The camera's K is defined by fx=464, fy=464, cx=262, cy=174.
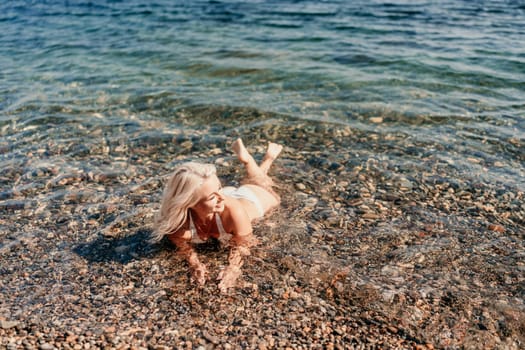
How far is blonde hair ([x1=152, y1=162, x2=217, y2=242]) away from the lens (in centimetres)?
599

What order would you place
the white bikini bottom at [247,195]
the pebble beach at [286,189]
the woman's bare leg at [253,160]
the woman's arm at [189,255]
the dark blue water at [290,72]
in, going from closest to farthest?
the pebble beach at [286,189] < the woman's arm at [189,255] < the white bikini bottom at [247,195] < the woman's bare leg at [253,160] < the dark blue water at [290,72]

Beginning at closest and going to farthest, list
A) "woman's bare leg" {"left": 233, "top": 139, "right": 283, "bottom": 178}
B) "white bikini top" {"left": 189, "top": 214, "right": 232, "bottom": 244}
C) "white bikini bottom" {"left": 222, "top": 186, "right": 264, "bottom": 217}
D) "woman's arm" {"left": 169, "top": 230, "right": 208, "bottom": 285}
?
"woman's arm" {"left": 169, "top": 230, "right": 208, "bottom": 285}, "white bikini top" {"left": 189, "top": 214, "right": 232, "bottom": 244}, "white bikini bottom" {"left": 222, "top": 186, "right": 264, "bottom": 217}, "woman's bare leg" {"left": 233, "top": 139, "right": 283, "bottom": 178}

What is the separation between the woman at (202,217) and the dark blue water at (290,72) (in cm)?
410

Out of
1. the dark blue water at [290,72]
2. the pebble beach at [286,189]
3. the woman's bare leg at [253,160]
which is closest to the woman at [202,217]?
the pebble beach at [286,189]

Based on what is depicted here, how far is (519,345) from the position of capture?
4.82 meters

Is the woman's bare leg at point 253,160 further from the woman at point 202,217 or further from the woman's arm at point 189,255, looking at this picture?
the woman's arm at point 189,255

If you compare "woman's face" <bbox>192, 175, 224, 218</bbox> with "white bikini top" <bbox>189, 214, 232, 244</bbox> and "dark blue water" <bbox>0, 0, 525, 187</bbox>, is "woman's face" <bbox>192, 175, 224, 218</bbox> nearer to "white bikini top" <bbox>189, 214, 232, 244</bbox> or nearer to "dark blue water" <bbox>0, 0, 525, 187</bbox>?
"white bikini top" <bbox>189, 214, 232, 244</bbox>

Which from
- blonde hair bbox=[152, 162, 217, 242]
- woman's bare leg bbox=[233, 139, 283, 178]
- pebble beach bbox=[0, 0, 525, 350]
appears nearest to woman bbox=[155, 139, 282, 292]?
blonde hair bbox=[152, 162, 217, 242]

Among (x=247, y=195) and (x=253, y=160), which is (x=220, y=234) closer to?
(x=247, y=195)

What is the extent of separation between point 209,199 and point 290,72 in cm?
836

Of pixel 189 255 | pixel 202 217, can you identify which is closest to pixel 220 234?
pixel 202 217

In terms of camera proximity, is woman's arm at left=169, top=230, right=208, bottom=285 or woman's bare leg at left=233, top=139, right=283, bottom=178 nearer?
woman's arm at left=169, top=230, right=208, bottom=285

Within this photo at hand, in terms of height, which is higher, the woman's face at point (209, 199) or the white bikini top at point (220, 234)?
the woman's face at point (209, 199)

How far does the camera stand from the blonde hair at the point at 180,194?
19.6 ft
